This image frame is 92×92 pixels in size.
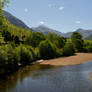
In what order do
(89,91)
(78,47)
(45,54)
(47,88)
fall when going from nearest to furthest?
(89,91)
(47,88)
(45,54)
(78,47)

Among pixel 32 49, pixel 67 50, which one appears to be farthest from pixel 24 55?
pixel 67 50

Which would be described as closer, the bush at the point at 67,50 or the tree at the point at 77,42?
the bush at the point at 67,50

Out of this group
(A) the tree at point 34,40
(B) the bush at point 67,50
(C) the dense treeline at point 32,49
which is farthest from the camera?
(A) the tree at point 34,40

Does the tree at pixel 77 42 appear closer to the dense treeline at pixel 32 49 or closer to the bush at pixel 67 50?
the dense treeline at pixel 32 49

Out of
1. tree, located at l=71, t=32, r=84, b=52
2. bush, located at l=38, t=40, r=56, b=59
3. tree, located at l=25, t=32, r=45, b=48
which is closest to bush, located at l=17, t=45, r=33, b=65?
bush, located at l=38, t=40, r=56, b=59

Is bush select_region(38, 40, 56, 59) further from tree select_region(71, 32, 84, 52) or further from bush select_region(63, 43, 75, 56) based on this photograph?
tree select_region(71, 32, 84, 52)

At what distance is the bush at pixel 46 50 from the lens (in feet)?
313

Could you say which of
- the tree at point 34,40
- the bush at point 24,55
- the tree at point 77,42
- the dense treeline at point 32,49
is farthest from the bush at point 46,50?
the tree at point 77,42

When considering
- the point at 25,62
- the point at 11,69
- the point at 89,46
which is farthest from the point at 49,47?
the point at 89,46

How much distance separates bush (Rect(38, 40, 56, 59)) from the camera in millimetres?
95312

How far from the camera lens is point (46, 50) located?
316ft

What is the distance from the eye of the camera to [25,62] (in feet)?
239

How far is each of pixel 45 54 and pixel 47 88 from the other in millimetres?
61521

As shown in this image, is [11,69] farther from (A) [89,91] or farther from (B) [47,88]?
(A) [89,91]
